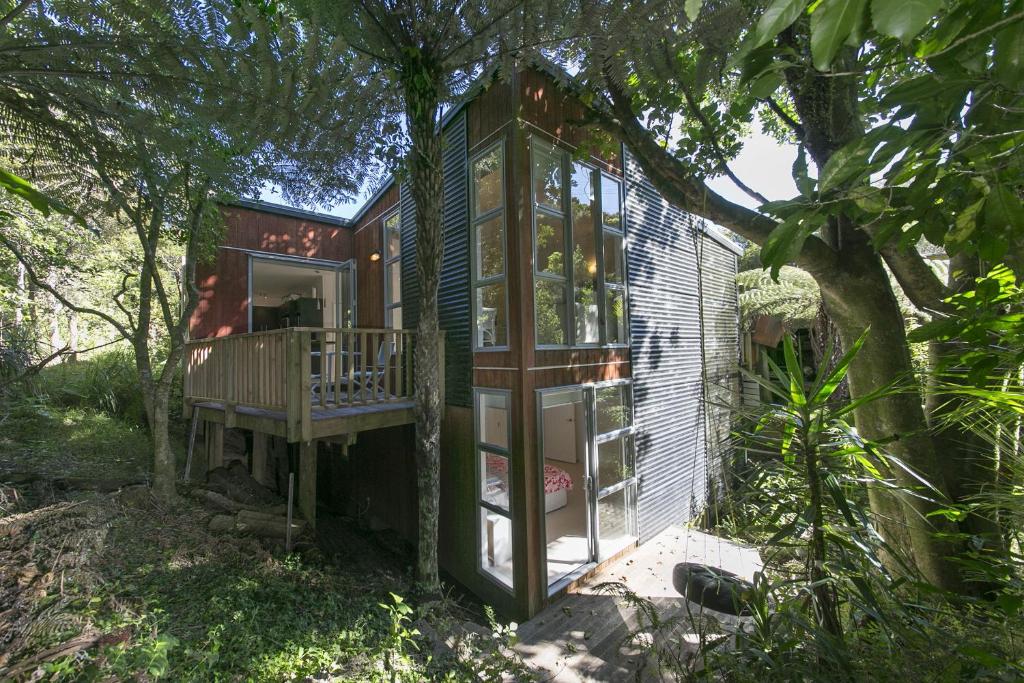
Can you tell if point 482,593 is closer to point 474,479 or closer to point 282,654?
point 474,479

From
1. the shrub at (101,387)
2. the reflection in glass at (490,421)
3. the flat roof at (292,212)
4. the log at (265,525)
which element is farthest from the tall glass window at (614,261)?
the shrub at (101,387)

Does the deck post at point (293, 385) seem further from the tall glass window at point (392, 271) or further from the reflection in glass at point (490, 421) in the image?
the tall glass window at point (392, 271)

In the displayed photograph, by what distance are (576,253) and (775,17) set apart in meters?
→ 4.62

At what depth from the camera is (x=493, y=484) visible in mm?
4891

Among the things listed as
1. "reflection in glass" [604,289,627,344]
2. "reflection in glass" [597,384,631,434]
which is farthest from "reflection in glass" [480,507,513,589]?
"reflection in glass" [604,289,627,344]

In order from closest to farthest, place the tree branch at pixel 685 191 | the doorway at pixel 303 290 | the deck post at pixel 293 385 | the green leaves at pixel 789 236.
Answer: the green leaves at pixel 789 236, the tree branch at pixel 685 191, the deck post at pixel 293 385, the doorway at pixel 303 290

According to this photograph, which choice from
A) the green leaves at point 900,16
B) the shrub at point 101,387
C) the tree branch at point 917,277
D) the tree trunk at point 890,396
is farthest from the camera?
the shrub at point 101,387

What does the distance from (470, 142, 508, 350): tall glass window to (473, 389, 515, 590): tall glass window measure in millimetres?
731

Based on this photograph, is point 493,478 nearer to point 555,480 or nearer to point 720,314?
point 555,480

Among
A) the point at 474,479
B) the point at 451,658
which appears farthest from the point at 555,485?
the point at 451,658

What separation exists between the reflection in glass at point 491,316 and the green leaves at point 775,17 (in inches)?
158

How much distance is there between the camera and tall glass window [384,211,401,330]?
21.9 ft

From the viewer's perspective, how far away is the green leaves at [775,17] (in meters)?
0.58

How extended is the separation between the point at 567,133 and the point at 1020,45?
4755 mm
